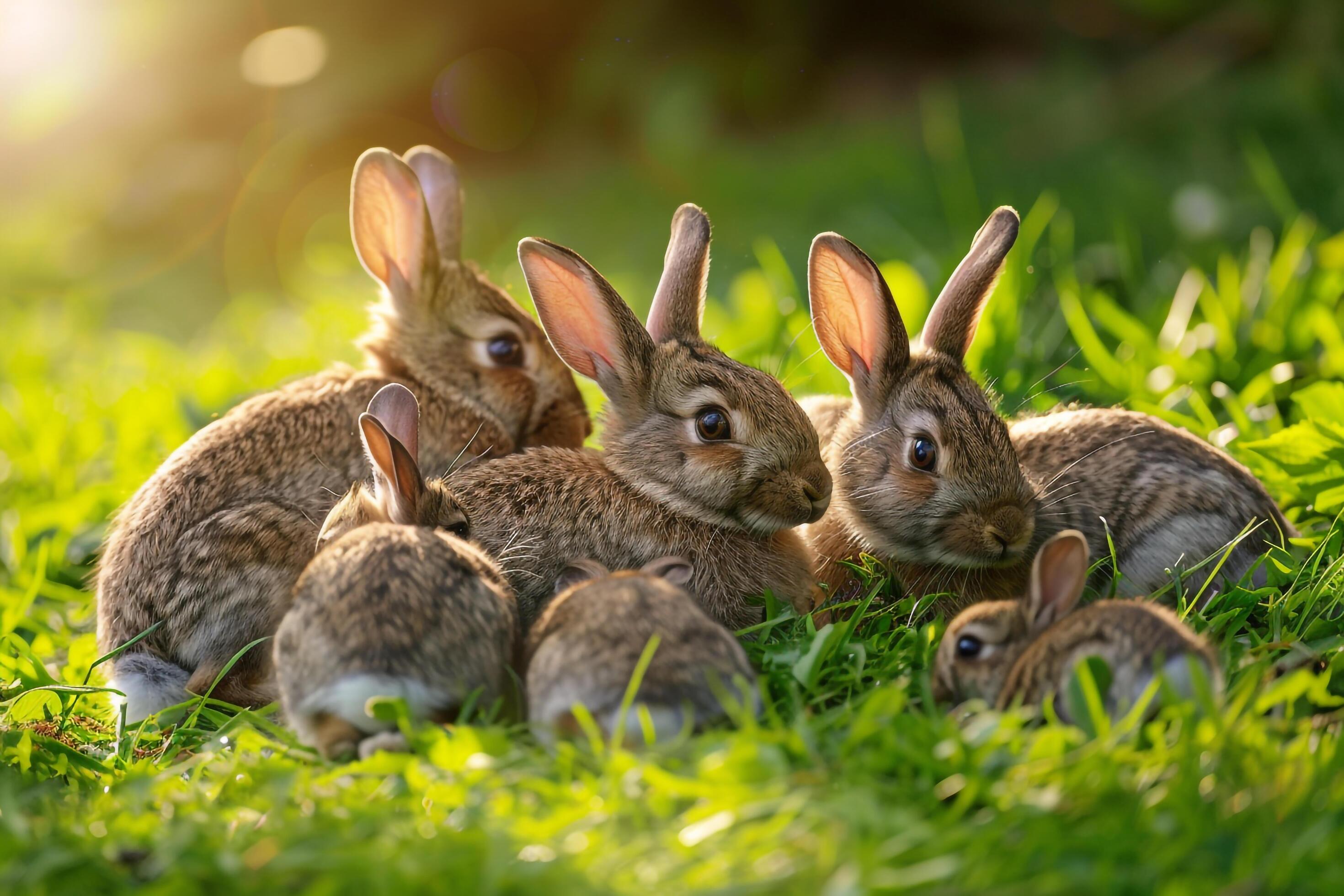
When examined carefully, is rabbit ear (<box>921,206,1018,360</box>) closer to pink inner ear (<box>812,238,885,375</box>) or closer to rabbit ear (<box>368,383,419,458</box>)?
pink inner ear (<box>812,238,885,375</box>)

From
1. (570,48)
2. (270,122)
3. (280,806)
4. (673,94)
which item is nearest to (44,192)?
(270,122)

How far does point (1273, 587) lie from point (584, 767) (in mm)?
2242

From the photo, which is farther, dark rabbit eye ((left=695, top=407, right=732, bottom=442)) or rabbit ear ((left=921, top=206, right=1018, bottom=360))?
rabbit ear ((left=921, top=206, right=1018, bottom=360))

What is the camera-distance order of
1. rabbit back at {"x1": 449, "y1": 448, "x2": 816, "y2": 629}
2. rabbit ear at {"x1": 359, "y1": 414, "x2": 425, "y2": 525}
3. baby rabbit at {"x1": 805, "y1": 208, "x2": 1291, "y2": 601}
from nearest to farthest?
rabbit ear at {"x1": 359, "y1": 414, "x2": 425, "y2": 525} → rabbit back at {"x1": 449, "y1": 448, "x2": 816, "y2": 629} → baby rabbit at {"x1": 805, "y1": 208, "x2": 1291, "y2": 601}

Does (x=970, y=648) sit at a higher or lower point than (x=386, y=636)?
lower

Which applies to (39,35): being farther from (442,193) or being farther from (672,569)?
(672,569)

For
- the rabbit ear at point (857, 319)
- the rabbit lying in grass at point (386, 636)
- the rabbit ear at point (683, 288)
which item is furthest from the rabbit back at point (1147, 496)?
the rabbit lying in grass at point (386, 636)

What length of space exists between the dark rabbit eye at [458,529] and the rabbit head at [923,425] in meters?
1.35

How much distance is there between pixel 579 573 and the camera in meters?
3.57

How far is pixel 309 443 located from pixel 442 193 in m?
1.89

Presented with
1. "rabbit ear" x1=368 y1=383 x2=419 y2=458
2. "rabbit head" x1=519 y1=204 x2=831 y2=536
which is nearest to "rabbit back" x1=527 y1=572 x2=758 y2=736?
"rabbit head" x1=519 y1=204 x2=831 y2=536

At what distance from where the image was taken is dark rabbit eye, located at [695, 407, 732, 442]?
398 centimetres

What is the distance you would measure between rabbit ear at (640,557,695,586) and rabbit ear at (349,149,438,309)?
216cm

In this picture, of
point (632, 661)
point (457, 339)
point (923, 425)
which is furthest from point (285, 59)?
point (632, 661)
